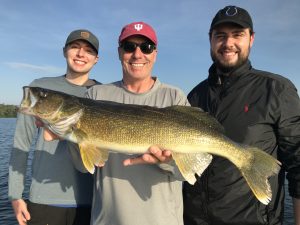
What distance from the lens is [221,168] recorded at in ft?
15.1

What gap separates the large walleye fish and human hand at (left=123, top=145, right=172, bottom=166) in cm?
9

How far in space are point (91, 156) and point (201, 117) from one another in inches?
61.6

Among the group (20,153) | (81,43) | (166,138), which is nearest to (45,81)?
(81,43)

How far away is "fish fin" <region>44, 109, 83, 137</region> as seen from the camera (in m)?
4.27

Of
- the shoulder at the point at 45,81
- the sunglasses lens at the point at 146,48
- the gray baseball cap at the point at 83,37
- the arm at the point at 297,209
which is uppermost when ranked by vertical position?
the gray baseball cap at the point at 83,37

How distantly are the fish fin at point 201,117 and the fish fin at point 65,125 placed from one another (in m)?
1.28

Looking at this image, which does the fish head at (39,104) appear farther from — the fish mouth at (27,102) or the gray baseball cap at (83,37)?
the gray baseball cap at (83,37)

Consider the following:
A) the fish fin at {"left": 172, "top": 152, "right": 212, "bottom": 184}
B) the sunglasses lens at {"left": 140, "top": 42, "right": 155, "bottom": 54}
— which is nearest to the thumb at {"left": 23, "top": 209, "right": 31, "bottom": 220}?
the fish fin at {"left": 172, "top": 152, "right": 212, "bottom": 184}

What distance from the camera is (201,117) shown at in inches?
170

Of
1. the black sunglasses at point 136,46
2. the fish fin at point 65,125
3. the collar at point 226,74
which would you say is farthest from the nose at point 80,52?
the collar at point 226,74

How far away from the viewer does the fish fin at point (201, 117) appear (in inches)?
167

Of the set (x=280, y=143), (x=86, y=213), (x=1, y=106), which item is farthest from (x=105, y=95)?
(x=1, y=106)

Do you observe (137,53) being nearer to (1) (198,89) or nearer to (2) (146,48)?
(2) (146,48)

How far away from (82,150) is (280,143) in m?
2.85
